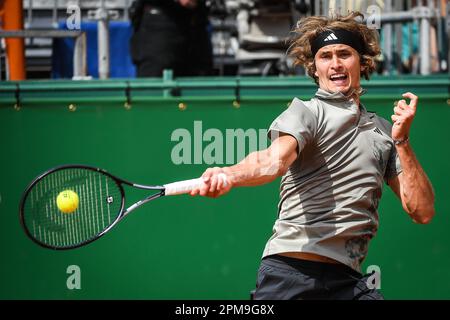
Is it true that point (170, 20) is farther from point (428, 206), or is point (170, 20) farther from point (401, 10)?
point (428, 206)

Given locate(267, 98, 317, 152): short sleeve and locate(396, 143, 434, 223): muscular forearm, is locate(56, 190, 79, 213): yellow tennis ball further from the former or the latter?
locate(396, 143, 434, 223): muscular forearm

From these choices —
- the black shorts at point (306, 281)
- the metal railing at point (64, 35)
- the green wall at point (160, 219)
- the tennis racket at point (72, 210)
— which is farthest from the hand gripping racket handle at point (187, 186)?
the metal railing at point (64, 35)

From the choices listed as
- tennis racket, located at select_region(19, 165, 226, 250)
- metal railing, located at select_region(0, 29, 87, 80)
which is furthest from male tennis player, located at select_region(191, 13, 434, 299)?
metal railing, located at select_region(0, 29, 87, 80)

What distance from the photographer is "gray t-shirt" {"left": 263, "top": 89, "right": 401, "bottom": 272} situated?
167 inches

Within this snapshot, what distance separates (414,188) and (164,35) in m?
3.32

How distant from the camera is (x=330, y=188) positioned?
4.27 meters

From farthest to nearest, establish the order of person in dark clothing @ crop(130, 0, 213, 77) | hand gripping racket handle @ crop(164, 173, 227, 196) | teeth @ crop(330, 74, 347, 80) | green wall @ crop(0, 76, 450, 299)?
person in dark clothing @ crop(130, 0, 213, 77), green wall @ crop(0, 76, 450, 299), teeth @ crop(330, 74, 347, 80), hand gripping racket handle @ crop(164, 173, 227, 196)

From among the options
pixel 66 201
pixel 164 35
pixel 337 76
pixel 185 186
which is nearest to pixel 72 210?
pixel 66 201

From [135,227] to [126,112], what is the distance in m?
0.68

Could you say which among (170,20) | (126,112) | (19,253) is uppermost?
(170,20)

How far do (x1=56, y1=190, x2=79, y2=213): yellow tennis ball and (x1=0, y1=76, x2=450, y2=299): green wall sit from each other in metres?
1.35

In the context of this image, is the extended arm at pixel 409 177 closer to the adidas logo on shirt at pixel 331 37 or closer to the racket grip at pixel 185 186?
the adidas logo on shirt at pixel 331 37

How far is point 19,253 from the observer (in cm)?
618
